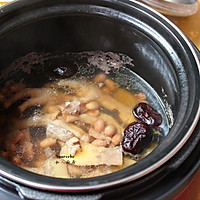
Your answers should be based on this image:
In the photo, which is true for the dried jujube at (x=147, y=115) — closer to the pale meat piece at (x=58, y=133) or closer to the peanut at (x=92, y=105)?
the peanut at (x=92, y=105)

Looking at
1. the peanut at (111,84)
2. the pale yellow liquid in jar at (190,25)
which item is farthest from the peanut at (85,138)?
the pale yellow liquid in jar at (190,25)

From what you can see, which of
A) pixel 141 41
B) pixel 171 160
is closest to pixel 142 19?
pixel 141 41

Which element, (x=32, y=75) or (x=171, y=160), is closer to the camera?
(x=171, y=160)

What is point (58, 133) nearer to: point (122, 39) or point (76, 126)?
point (76, 126)

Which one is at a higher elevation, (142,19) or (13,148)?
(142,19)

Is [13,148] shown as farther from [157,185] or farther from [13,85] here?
[157,185]

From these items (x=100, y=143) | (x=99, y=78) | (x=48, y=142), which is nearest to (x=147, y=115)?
(x=100, y=143)


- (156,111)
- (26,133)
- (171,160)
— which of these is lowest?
(171,160)
